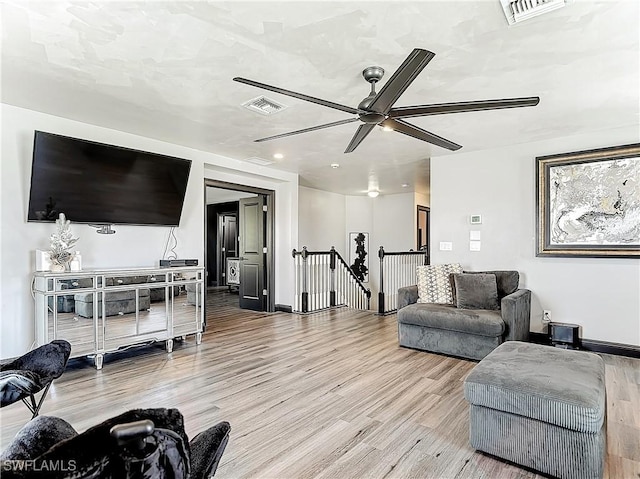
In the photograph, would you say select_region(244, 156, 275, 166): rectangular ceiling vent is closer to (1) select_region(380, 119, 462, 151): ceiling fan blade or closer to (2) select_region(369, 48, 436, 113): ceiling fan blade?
(1) select_region(380, 119, 462, 151): ceiling fan blade

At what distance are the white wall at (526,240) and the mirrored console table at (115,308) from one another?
3628 mm

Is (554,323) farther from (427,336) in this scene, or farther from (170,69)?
(170,69)

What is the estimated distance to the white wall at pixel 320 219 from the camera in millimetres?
8828

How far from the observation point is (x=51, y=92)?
3168 millimetres

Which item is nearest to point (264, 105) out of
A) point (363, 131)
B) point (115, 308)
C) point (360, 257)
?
point (363, 131)

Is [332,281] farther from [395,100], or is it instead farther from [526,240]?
[395,100]

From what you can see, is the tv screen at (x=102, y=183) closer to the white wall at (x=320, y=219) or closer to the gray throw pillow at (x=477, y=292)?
the gray throw pillow at (x=477, y=292)

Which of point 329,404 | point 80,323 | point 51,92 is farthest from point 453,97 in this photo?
point 80,323

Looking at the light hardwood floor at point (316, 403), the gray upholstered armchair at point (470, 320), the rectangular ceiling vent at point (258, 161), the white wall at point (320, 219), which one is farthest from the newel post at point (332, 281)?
the gray upholstered armchair at point (470, 320)

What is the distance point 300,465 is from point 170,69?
2836 millimetres

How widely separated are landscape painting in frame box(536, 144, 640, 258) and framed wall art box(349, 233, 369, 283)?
5.61 metres

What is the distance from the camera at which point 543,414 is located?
1.95 m

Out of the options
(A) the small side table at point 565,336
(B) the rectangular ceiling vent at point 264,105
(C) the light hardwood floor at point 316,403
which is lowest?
(C) the light hardwood floor at point 316,403

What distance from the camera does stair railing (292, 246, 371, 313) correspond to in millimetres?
6801
